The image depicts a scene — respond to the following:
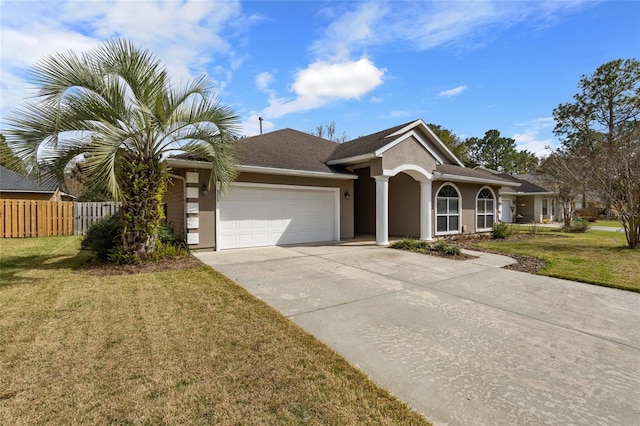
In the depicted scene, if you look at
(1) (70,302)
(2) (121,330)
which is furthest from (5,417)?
(1) (70,302)

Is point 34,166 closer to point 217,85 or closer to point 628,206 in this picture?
point 217,85

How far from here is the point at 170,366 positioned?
3027mm

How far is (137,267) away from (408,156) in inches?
391

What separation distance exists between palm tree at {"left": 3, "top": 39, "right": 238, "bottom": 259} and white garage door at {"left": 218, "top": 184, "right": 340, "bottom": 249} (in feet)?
7.45

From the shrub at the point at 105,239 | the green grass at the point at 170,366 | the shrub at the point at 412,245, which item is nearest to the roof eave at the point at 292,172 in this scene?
the shrub at the point at 412,245

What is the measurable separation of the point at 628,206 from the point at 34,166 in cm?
1839

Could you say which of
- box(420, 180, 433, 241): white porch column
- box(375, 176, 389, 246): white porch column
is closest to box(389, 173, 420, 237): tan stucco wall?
box(420, 180, 433, 241): white porch column

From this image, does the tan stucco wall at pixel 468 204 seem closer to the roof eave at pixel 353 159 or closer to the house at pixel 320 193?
the house at pixel 320 193

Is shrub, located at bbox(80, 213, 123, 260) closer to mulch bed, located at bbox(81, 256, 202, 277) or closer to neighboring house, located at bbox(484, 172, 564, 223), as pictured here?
mulch bed, located at bbox(81, 256, 202, 277)

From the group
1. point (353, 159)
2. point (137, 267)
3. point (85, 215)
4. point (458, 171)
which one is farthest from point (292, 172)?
point (85, 215)

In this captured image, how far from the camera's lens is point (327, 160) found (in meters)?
13.3

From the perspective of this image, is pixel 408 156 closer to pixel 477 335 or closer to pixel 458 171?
pixel 458 171

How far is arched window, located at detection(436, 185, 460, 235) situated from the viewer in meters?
14.4

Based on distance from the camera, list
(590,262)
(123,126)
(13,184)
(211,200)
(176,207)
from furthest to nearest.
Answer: (13,184)
(176,207)
(211,200)
(590,262)
(123,126)
